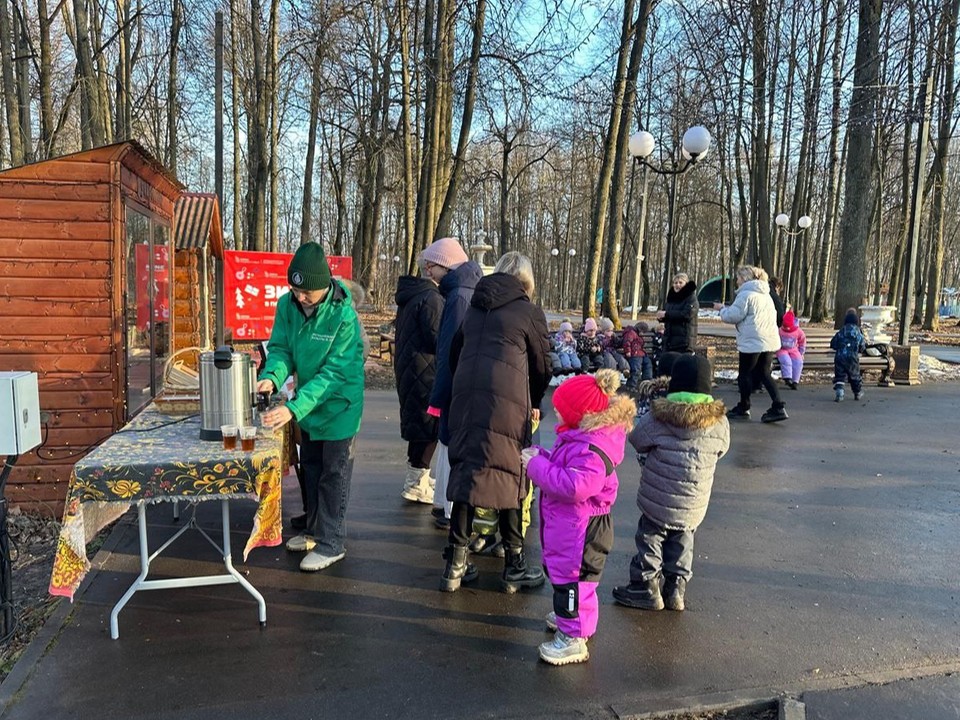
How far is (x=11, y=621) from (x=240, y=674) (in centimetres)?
128

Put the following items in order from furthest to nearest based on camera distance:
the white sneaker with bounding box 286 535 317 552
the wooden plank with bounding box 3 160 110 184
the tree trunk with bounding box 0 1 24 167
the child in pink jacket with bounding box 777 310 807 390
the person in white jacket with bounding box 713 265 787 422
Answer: the tree trunk with bounding box 0 1 24 167, the child in pink jacket with bounding box 777 310 807 390, the person in white jacket with bounding box 713 265 787 422, the wooden plank with bounding box 3 160 110 184, the white sneaker with bounding box 286 535 317 552

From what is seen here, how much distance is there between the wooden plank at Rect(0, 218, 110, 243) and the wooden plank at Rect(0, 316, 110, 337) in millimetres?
450

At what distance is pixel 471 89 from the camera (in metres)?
12.5

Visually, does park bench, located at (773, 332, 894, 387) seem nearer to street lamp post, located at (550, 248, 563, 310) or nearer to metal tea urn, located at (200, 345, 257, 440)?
metal tea urn, located at (200, 345, 257, 440)

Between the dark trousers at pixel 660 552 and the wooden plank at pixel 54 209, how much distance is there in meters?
4.17

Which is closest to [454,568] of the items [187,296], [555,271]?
[187,296]

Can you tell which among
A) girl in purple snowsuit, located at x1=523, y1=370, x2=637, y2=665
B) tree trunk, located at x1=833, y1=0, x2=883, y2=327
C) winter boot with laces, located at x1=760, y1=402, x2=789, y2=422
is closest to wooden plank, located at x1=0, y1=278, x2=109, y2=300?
girl in purple snowsuit, located at x1=523, y1=370, x2=637, y2=665

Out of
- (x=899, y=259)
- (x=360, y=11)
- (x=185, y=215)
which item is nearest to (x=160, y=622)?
(x=185, y=215)

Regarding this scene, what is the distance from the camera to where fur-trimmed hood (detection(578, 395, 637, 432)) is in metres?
3.12

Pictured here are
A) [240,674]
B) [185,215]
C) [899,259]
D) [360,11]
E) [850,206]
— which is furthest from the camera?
[899,259]

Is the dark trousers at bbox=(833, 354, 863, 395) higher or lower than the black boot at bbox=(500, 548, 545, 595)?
higher

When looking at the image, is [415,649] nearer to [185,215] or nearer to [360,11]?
[185,215]

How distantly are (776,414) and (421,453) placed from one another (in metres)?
5.32

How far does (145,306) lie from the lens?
6426mm
